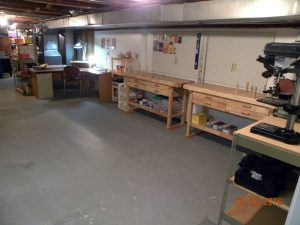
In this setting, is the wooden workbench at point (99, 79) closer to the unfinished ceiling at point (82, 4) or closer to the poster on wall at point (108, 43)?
the poster on wall at point (108, 43)

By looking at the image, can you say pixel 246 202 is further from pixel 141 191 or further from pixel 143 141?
pixel 143 141

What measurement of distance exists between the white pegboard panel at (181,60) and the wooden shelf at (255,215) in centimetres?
266

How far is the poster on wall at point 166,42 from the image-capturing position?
4352mm

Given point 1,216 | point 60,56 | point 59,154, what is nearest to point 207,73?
point 59,154

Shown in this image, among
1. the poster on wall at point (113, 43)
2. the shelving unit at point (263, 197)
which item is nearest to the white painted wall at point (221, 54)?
the poster on wall at point (113, 43)

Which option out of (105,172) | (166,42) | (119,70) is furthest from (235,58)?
(119,70)

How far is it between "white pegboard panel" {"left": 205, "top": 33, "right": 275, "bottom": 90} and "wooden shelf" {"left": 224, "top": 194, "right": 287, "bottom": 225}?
1954 millimetres

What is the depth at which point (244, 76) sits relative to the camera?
347cm

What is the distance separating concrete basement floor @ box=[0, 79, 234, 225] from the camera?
205 cm

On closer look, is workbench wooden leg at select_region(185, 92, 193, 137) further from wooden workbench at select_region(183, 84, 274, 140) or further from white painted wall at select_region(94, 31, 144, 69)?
white painted wall at select_region(94, 31, 144, 69)

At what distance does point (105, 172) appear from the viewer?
2.69 meters

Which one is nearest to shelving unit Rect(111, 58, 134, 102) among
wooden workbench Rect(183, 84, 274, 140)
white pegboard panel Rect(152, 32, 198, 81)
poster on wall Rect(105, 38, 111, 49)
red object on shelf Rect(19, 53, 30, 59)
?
poster on wall Rect(105, 38, 111, 49)

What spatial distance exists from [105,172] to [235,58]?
8.34 feet

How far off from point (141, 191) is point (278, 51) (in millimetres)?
1760
